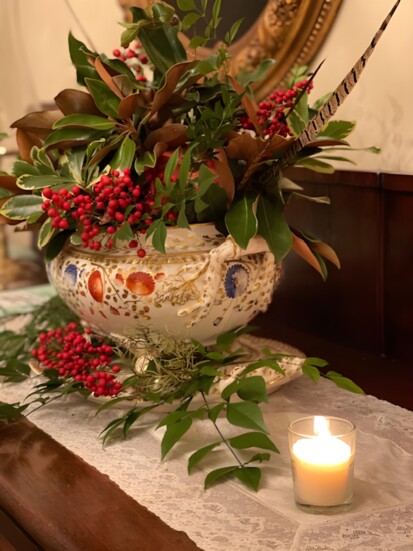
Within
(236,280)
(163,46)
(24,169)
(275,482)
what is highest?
(163,46)

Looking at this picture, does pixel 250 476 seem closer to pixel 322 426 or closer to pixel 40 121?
pixel 322 426

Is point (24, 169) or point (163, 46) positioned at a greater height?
point (163, 46)

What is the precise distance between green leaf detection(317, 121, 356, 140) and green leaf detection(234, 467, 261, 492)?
0.34 meters

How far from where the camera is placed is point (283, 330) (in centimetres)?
107

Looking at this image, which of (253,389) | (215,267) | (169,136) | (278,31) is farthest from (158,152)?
(278,31)

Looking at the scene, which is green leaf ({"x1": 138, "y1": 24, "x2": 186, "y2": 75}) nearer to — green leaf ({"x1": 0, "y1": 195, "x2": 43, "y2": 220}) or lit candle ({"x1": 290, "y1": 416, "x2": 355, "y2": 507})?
green leaf ({"x1": 0, "y1": 195, "x2": 43, "y2": 220})

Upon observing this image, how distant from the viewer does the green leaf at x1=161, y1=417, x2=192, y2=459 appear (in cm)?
63

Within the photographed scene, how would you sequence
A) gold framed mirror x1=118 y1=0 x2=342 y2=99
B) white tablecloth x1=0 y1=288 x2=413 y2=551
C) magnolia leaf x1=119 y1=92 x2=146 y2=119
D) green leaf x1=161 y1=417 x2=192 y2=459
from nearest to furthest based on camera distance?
white tablecloth x1=0 y1=288 x2=413 y2=551, green leaf x1=161 y1=417 x2=192 y2=459, magnolia leaf x1=119 y1=92 x2=146 y2=119, gold framed mirror x1=118 y1=0 x2=342 y2=99

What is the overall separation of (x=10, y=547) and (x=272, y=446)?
0.73 feet

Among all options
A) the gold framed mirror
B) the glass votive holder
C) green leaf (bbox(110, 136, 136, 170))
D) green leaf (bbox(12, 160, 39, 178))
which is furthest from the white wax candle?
the gold framed mirror

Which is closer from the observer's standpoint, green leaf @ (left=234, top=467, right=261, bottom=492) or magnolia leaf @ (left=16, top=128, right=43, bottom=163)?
green leaf @ (left=234, top=467, right=261, bottom=492)

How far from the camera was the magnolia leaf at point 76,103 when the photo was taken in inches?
31.1

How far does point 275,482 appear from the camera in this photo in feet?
2.02

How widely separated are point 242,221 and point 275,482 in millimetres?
223
